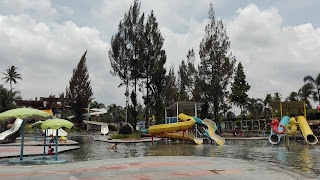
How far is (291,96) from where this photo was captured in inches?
2312

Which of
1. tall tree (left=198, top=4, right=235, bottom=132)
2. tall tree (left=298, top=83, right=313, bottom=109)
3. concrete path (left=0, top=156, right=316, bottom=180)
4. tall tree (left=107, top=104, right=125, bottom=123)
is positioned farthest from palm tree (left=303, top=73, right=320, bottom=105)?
tall tree (left=107, top=104, right=125, bottom=123)

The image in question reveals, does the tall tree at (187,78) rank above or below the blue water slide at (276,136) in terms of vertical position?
above

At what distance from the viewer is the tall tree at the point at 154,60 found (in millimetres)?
43062

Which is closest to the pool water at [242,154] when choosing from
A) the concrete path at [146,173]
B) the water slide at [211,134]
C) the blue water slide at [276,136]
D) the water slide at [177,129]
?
the concrete path at [146,173]

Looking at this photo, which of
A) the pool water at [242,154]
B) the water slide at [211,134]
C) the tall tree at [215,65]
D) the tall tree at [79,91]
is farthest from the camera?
the tall tree at [79,91]

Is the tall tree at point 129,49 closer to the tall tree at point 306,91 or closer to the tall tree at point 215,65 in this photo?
the tall tree at point 215,65

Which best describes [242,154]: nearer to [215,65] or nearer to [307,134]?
[307,134]

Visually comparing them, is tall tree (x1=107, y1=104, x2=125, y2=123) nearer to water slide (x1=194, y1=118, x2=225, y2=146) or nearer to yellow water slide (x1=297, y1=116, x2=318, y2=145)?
water slide (x1=194, y1=118, x2=225, y2=146)

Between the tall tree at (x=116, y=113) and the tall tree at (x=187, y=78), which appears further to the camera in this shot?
the tall tree at (x=116, y=113)

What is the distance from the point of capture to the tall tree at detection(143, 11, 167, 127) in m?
43.1

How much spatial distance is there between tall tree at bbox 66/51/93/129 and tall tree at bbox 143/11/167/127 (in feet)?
92.1

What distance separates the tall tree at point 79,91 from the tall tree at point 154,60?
28.1 metres

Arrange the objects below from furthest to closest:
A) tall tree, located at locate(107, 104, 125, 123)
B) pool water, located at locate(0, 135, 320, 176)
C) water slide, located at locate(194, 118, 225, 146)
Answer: tall tree, located at locate(107, 104, 125, 123), water slide, located at locate(194, 118, 225, 146), pool water, located at locate(0, 135, 320, 176)

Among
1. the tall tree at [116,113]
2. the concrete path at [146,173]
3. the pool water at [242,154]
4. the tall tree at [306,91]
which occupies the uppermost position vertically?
the tall tree at [306,91]
